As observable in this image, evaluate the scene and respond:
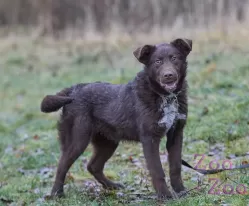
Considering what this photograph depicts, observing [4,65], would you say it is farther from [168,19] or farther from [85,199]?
[85,199]

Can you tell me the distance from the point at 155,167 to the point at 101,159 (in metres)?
1.34

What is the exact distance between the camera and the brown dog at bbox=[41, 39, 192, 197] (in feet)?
17.0

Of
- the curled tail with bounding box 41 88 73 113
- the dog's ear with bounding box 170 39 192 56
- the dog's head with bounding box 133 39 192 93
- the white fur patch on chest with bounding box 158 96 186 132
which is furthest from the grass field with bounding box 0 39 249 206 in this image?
the dog's ear with bounding box 170 39 192 56

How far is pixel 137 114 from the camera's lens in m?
5.41

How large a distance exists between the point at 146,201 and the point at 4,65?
13.6 metres

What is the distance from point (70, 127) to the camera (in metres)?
6.18

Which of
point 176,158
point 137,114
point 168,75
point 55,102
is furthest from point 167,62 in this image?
point 55,102

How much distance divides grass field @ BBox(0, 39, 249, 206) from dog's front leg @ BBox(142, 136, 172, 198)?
187 mm

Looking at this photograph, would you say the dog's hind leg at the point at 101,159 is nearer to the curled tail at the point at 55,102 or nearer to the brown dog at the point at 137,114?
the brown dog at the point at 137,114

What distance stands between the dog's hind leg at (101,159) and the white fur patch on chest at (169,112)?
1.30 meters

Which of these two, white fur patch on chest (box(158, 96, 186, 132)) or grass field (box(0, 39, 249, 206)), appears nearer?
white fur patch on chest (box(158, 96, 186, 132))

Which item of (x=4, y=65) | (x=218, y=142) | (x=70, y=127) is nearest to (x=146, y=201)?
(x=70, y=127)

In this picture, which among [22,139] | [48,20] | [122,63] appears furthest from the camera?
[48,20]

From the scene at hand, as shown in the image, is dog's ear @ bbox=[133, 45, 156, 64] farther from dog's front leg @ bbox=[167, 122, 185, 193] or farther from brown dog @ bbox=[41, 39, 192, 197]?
dog's front leg @ bbox=[167, 122, 185, 193]
